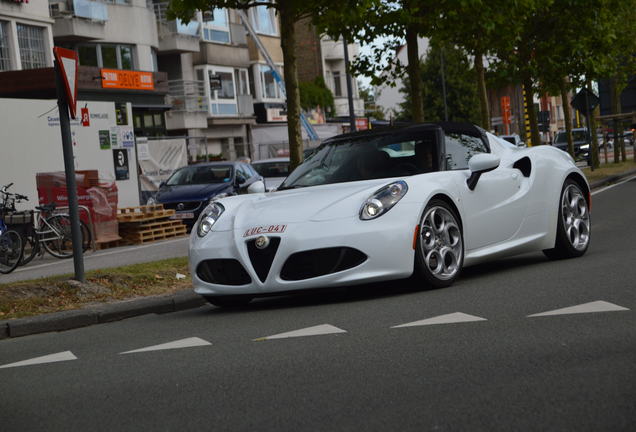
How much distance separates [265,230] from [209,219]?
0.77 metres

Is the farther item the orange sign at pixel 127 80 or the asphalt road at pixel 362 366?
the orange sign at pixel 127 80

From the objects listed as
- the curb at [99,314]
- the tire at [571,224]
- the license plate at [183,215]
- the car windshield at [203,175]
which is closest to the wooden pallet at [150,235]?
the license plate at [183,215]

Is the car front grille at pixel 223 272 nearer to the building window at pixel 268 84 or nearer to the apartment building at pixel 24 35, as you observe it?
the apartment building at pixel 24 35

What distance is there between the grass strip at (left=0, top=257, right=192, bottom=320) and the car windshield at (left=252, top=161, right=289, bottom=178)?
51.0ft

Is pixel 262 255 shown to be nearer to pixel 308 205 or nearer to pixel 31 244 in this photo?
pixel 308 205

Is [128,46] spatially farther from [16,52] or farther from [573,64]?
[573,64]

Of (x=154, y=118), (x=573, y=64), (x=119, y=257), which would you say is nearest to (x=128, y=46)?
(x=154, y=118)

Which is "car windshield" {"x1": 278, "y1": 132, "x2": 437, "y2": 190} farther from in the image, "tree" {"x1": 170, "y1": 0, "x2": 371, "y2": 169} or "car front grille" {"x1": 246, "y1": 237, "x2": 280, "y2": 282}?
"tree" {"x1": 170, "y1": 0, "x2": 371, "y2": 169}

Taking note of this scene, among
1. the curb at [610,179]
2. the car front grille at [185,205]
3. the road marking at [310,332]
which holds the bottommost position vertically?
the curb at [610,179]

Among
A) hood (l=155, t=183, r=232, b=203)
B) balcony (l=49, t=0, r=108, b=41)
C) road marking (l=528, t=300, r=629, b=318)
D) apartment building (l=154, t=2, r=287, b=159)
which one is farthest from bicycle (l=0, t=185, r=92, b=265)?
apartment building (l=154, t=2, r=287, b=159)

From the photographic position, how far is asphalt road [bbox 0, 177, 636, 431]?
461cm

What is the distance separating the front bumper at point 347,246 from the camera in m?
8.16

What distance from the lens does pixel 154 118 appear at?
4594cm

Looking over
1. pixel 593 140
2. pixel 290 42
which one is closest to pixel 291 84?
pixel 290 42
